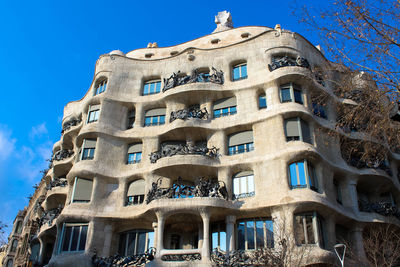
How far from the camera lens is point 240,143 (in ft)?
82.5

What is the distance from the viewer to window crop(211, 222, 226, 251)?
22922 millimetres

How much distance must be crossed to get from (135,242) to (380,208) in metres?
15.4

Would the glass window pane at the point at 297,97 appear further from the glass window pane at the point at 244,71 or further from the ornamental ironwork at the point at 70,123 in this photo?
the ornamental ironwork at the point at 70,123

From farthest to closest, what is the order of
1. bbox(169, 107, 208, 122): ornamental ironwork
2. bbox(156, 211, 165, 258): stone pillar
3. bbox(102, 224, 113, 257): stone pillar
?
bbox(169, 107, 208, 122): ornamental ironwork, bbox(102, 224, 113, 257): stone pillar, bbox(156, 211, 165, 258): stone pillar

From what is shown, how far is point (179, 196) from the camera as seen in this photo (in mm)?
22828

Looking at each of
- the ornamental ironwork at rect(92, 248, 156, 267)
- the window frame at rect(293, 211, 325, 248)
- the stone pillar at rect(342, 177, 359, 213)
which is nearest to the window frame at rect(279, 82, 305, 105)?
the stone pillar at rect(342, 177, 359, 213)

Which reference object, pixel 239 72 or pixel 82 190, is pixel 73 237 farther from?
pixel 239 72

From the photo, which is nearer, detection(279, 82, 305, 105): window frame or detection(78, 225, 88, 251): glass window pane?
detection(78, 225, 88, 251): glass window pane

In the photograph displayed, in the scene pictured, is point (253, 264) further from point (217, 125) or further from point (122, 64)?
point (122, 64)

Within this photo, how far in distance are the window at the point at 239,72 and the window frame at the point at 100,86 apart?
987cm

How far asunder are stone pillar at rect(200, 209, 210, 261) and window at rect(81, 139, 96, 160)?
9.57 m

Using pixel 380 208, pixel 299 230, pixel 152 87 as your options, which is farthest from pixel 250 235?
pixel 152 87

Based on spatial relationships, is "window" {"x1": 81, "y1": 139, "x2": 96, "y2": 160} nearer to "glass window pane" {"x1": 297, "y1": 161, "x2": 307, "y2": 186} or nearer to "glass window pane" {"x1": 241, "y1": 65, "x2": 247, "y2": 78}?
"glass window pane" {"x1": 241, "y1": 65, "x2": 247, "y2": 78}

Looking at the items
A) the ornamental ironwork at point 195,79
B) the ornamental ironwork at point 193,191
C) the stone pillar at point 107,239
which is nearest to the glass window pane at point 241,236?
the ornamental ironwork at point 193,191
